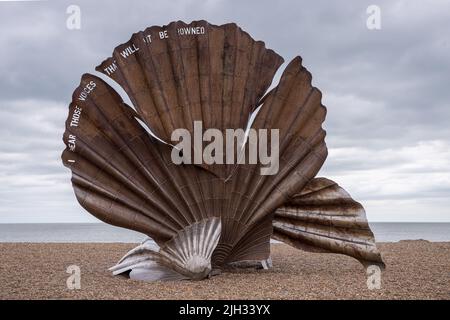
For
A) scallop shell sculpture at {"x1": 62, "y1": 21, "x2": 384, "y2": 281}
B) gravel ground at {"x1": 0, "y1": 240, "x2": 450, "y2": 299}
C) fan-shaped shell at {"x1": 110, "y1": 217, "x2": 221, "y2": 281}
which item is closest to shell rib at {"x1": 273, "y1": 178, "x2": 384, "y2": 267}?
gravel ground at {"x1": 0, "y1": 240, "x2": 450, "y2": 299}

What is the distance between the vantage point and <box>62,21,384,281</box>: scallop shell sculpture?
876cm

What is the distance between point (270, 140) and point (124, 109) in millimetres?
2383

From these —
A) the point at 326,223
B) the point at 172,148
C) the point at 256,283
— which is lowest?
the point at 256,283

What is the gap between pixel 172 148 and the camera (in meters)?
8.86

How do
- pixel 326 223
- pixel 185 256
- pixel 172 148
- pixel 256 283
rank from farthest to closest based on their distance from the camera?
1. pixel 326 223
2. pixel 172 148
3. pixel 185 256
4. pixel 256 283

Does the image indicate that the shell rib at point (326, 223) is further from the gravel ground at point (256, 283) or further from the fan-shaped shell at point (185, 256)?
the fan-shaped shell at point (185, 256)

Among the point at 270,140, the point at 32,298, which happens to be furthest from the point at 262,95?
the point at 32,298

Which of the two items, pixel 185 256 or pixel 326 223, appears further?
pixel 326 223

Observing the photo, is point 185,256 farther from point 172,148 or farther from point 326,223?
point 326,223

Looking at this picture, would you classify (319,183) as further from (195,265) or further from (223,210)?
(195,265)

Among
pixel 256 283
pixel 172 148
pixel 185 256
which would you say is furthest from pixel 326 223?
pixel 172 148

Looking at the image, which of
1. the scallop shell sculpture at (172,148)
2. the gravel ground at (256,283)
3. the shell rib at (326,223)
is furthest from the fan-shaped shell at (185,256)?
the shell rib at (326,223)

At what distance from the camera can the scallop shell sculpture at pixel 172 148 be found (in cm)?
876

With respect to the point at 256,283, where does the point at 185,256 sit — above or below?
above
